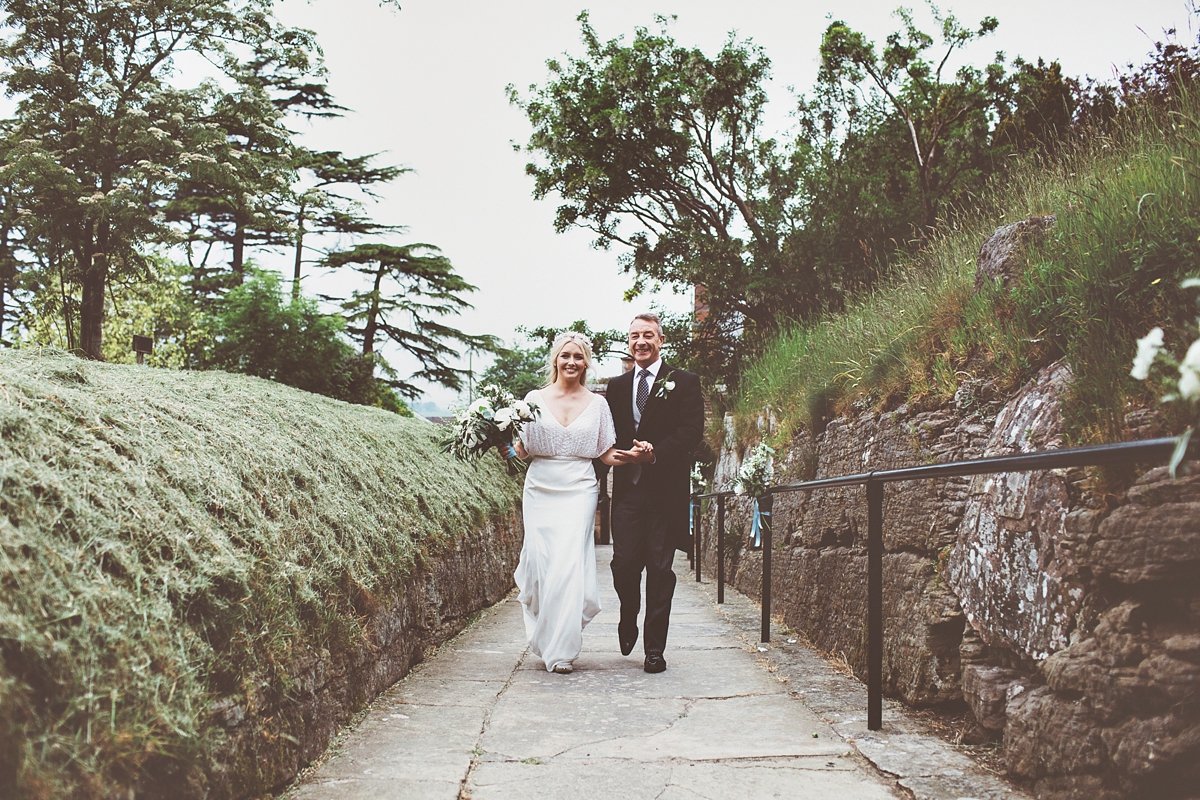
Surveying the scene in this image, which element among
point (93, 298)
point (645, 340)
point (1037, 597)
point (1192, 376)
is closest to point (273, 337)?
point (93, 298)

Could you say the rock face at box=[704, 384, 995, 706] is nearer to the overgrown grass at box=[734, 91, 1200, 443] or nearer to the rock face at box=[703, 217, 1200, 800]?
the rock face at box=[703, 217, 1200, 800]

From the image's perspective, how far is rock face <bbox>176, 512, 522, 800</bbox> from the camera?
2.36 m

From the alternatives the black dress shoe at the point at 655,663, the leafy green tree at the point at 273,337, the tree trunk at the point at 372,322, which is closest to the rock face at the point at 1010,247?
the black dress shoe at the point at 655,663

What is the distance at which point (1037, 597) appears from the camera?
281 centimetres

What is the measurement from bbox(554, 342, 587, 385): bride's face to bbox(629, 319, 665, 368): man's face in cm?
35

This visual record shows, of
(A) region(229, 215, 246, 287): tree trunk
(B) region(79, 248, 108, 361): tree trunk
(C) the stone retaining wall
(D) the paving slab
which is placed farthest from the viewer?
(A) region(229, 215, 246, 287): tree trunk

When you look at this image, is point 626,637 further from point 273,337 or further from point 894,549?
point 273,337

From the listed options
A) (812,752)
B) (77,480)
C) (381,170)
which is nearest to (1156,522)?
(812,752)

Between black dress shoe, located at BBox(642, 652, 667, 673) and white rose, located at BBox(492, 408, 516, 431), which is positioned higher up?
white rose, located at BBox(492, 408, 516, 431)

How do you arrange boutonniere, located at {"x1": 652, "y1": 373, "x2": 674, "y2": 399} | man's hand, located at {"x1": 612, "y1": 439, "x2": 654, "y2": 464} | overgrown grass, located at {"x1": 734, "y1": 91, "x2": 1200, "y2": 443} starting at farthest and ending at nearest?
boutonniere, located at {"x1": 652, "y1": 373, "x2": 674, "y2": 399} → man's hand, located at {"x1": 612, "y1": 439, "x2": 654, "y2": 464} → overgrown grass, located at {"x1": 734, "y1": 91, "x2": 1200, "y2": 443}

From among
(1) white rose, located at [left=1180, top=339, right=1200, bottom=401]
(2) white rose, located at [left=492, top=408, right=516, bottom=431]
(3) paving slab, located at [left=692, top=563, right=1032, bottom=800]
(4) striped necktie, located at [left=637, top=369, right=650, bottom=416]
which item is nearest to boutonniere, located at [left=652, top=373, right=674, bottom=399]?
(4) striped necktie, located at [left=637, top=369, right=650, bottom=416]

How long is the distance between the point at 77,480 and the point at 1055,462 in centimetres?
260

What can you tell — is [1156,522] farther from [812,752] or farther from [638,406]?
[638,406]

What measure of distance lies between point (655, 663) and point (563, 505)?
1.10 meters
